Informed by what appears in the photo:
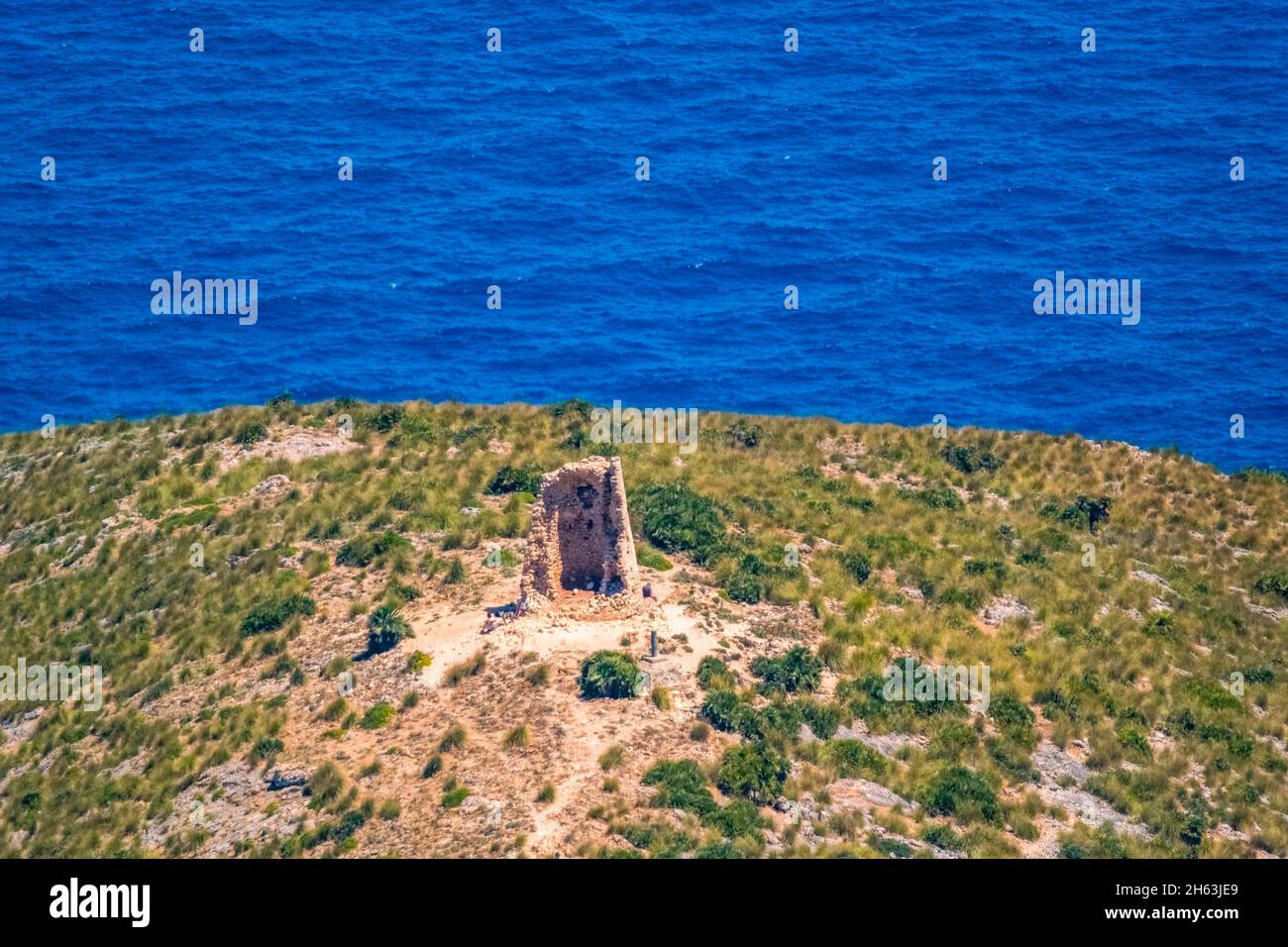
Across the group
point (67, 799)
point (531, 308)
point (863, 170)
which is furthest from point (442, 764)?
point (863, 170)

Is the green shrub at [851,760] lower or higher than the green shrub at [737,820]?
higher

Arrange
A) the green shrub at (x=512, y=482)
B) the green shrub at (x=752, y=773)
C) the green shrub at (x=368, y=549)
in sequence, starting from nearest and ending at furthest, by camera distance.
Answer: the green shrub at (x=752, y=773)
the green shrub at (x=368, y=549)
the green shrub at (x=512, y=482)

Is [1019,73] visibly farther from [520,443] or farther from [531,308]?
[520,443]

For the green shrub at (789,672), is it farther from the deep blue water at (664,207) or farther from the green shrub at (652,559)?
the deep blue water at (664,207)

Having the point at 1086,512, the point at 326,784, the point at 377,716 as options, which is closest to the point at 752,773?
the point at 377,716

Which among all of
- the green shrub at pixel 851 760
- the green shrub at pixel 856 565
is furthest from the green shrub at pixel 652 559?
the green shrub at pixel 851 760

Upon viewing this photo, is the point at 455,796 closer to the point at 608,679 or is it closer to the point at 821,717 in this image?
the point at 608,679
